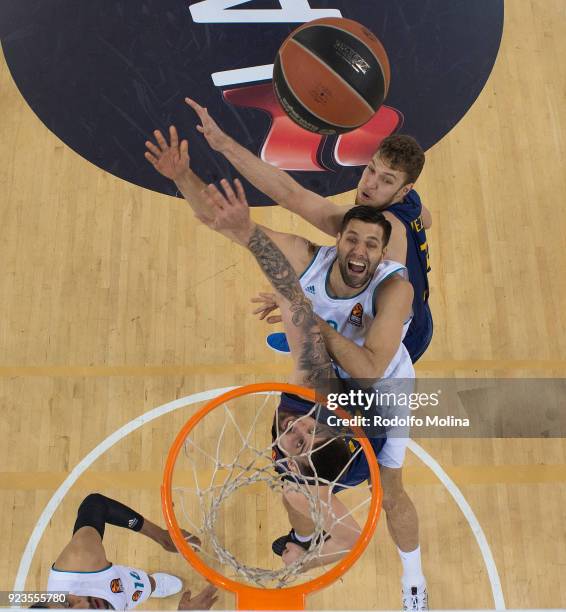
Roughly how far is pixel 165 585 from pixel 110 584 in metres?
0.38

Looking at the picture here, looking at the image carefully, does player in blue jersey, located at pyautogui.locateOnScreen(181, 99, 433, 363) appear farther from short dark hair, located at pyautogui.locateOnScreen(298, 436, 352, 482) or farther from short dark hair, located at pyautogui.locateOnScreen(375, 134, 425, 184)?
short dark hair, located at pyautogui.locateOnScreen(298, 436, 352, 482)

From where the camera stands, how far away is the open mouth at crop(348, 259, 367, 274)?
4.76 metres

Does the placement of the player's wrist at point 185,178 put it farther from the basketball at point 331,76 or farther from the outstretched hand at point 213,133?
the basketball at point 331,76

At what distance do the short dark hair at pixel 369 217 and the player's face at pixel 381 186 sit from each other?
0.09m

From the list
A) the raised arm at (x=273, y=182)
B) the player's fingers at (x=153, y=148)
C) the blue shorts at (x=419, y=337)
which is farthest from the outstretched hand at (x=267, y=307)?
the player's fingers at (x=153, y=148)

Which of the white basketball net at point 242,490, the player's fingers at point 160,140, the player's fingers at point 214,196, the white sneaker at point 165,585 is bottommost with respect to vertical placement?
the white sneaker at point 165,585

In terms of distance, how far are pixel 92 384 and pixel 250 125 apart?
2222 mm

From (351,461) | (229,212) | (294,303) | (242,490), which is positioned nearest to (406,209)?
(294,303)

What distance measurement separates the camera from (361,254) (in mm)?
4781

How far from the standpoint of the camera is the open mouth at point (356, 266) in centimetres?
476

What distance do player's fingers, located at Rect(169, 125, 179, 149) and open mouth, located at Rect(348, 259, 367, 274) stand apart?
61.7 inches

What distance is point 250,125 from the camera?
18.6ft

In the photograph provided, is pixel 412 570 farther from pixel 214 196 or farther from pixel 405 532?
pixel 214 196

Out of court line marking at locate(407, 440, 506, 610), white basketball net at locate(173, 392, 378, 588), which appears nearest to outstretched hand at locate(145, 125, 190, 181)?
white basketball net at locate(173, 392, 378, 588)
